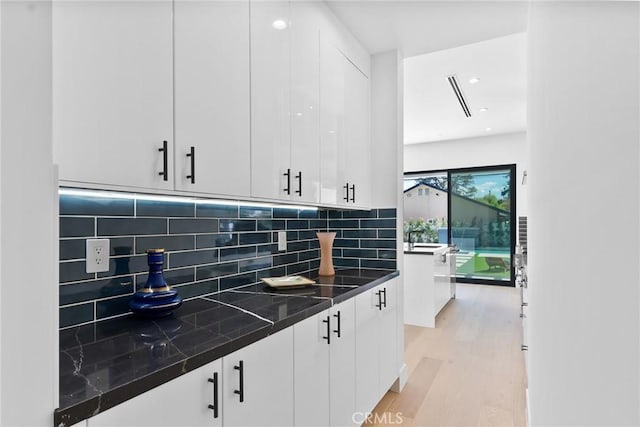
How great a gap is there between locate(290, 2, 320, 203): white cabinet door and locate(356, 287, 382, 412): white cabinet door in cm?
70

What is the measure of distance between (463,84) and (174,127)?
3571 mm

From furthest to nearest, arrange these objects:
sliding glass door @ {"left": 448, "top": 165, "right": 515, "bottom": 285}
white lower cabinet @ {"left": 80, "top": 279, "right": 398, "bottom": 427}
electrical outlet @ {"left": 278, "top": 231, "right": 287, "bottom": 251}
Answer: sliding glass door @ {"left": 448, "top": 165, "right": 515, "bottom": 285}
electrical outlet @ {"left": 278, "top": 231, "right": 287, "bottom": 251}
white lower cabinet @ {"left": 80, "top": 279, "right": 398, "bottom": 427}

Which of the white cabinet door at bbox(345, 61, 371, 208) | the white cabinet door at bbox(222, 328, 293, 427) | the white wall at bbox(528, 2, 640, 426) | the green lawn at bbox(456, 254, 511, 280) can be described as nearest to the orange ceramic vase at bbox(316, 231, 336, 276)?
the white cabinet door at bbox(345, 61, 371, 208)

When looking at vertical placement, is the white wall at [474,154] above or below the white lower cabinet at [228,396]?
above

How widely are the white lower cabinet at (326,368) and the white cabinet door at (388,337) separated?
0.50m

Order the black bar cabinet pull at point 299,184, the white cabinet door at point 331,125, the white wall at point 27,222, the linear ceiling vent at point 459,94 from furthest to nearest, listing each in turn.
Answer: the linear ceiling vent at point 459,94 < the white cabinet door at point 331,125 < the black bar cabinet pull at point 299,184 < the white wall at point 27,222

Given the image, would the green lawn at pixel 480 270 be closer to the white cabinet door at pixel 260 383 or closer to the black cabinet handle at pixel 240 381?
the white cabinet door at pixel 260 383

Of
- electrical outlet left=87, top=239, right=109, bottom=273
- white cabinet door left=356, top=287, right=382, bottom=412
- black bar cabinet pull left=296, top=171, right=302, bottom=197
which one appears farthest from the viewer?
white cabinet door left=356, top=287, right=382, bottom=412

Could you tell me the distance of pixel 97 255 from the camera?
1.34 m

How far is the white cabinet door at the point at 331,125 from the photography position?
220 centimetres

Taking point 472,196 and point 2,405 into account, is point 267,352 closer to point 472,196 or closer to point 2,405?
point 2,405

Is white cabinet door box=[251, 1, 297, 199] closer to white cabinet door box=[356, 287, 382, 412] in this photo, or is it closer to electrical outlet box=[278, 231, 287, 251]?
electrical outlet box=[278, 231, 287, 251]

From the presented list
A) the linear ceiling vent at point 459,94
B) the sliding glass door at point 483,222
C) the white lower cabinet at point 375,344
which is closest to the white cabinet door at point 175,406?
the white lower cabinet at point 375,344

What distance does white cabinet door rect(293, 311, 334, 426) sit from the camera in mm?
1473
